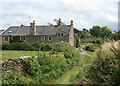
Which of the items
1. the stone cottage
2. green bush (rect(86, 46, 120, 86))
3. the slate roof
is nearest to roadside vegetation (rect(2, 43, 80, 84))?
green bush (rect(86, 46, 120, 86))

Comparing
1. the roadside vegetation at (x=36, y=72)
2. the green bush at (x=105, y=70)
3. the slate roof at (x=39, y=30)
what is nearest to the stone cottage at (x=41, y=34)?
the slate roof at (x=39, y=30)

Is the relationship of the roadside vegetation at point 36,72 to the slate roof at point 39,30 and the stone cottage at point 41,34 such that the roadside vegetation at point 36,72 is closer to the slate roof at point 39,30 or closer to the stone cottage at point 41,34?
the stone cottage at point 41,34

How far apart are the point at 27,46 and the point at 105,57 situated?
70.6 ft

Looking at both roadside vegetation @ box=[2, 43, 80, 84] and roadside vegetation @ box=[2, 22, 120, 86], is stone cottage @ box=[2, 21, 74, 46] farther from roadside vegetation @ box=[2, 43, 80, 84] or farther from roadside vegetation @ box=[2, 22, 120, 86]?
roadside vegetation @ box=[2, 43, 80, 84]

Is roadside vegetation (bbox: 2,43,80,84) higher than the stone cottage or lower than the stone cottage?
lower

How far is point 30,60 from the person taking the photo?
1053cm

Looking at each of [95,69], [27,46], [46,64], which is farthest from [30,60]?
[27,46]

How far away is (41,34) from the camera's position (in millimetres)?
34156

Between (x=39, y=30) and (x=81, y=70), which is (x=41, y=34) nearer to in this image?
(x=39, y=30)

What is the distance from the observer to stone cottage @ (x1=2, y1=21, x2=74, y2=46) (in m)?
33.8

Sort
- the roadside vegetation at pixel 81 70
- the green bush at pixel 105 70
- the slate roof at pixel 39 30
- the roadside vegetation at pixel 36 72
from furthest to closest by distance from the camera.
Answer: the slate roof at pixel 39 30 < the roadside vegetation at pixel 36 72 < the roadside vegetation at pixel 81 70 < the green bush at pixel 105 70

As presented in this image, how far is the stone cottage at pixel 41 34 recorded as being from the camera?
3384 cm

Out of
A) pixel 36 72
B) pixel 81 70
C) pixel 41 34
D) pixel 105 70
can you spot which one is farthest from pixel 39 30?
pixel 105 70

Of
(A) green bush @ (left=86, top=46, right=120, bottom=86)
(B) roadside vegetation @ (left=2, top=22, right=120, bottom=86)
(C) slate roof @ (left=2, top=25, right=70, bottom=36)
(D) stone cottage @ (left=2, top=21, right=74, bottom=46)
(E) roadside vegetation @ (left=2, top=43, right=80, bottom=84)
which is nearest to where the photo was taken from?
(A) green bush @ (left=86, top=46, right=120, bottom=86)
